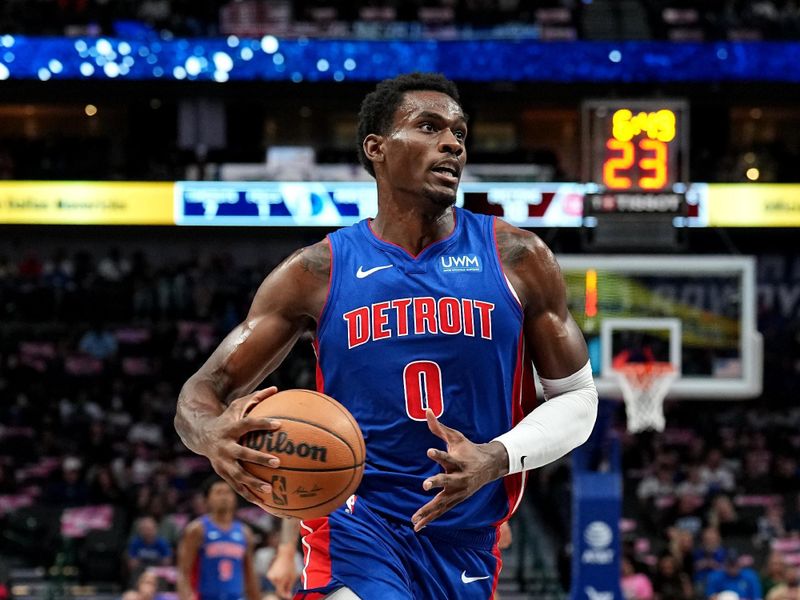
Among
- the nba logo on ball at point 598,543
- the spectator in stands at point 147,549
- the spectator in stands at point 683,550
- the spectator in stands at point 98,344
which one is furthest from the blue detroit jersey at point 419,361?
the spectator in stands at point 98,344

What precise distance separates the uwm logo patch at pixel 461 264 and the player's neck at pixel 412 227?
95mm

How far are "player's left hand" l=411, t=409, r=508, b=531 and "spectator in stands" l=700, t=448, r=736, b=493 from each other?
13164mm

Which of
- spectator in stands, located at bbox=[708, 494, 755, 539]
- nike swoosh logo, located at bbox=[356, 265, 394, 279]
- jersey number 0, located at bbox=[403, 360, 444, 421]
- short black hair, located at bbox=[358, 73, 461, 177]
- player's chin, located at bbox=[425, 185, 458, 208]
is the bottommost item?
spectator in stands, located at bbox=[708, 494, 755, 539]

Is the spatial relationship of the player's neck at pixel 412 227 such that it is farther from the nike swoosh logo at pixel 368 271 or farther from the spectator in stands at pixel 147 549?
the spectator in stands at pixel 147 549

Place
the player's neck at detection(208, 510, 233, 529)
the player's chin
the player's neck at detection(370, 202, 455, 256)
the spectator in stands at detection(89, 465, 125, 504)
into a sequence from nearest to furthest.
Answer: the player's chin
the player's neck at detection(370, 202, 455, 256)
the player's neck at detection(208, 510, 233, 529)
the spectator in stands at detection(89, 465, 125, 504)

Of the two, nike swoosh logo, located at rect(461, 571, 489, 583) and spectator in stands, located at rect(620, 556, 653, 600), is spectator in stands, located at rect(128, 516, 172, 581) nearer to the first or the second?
spectator in stands, located at rect(620, 556, 653, 600)

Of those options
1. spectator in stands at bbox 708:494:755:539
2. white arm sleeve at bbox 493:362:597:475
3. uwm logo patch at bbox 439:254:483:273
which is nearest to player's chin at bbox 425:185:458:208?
uwm logo patch at bbox 439:254:483:273

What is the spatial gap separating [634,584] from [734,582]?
0.97 m

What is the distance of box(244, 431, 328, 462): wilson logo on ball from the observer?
10.9 feet

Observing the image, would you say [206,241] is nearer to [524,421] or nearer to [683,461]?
[683,461]

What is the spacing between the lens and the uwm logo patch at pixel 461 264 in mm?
3729

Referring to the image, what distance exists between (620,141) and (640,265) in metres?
1.67

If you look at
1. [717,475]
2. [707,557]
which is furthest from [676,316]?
[717,475]

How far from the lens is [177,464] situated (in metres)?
16.9
